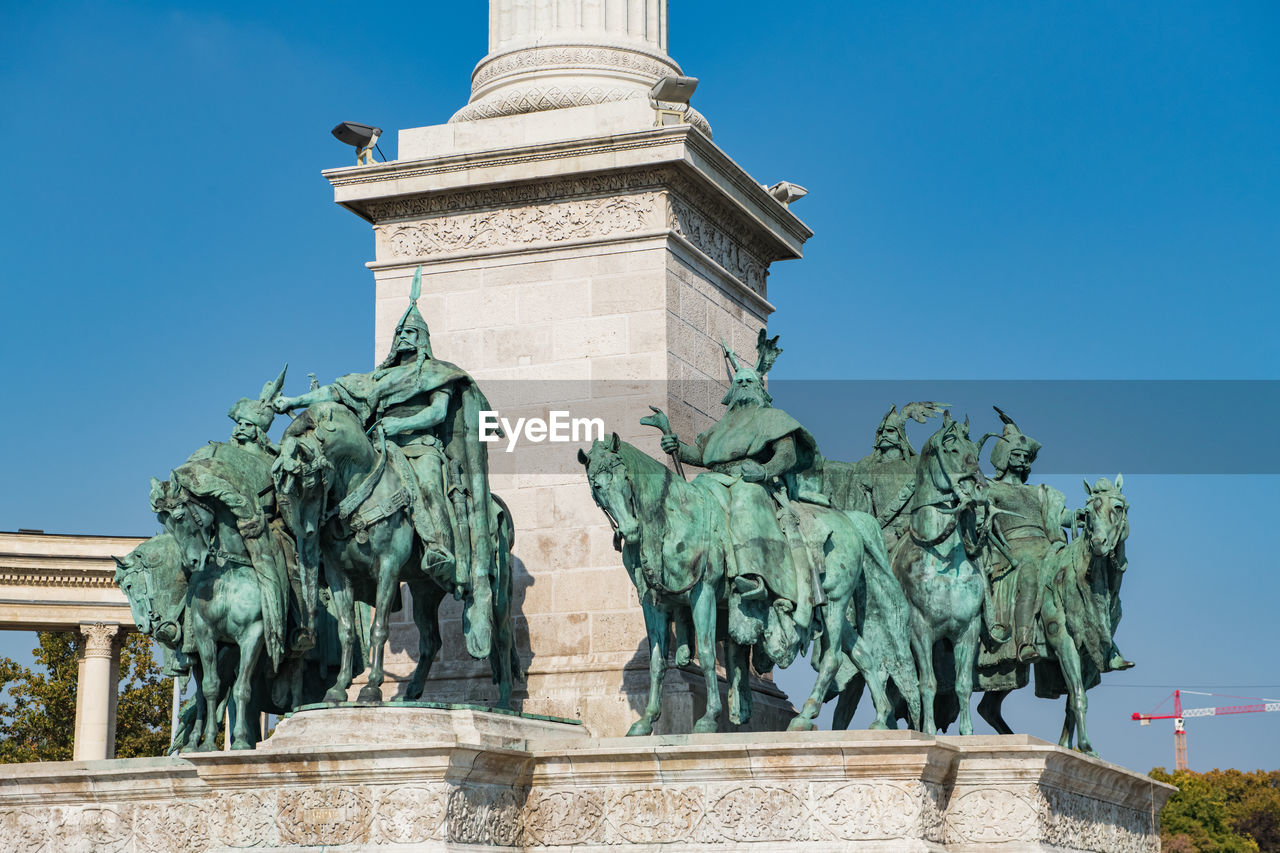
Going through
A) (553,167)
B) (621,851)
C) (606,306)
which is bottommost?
(621,851)

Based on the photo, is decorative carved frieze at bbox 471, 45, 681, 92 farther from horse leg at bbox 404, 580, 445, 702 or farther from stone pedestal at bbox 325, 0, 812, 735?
horse leg at bbox 404, 580, 445, 702

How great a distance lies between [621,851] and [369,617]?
4.54 metres

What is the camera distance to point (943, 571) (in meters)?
21.4

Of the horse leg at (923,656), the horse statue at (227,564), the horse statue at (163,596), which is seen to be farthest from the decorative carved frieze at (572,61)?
the horse leg at (923,656)

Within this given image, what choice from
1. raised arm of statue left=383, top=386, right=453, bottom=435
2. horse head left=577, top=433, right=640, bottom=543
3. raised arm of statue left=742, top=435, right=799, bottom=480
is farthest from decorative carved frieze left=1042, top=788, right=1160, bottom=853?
raised arm of statue left=383, top=386, right=453, bottom=435

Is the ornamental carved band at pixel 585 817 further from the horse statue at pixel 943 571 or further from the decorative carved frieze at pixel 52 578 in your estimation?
the decorative carved frieze at pixel 52 578

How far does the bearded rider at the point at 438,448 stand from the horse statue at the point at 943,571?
4618mm

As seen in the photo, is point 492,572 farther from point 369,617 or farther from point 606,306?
point 606,306

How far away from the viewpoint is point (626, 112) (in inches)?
941

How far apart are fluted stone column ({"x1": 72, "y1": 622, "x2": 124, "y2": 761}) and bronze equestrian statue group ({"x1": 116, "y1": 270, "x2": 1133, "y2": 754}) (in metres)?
17.1

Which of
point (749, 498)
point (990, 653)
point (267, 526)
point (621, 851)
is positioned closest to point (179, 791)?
point (267, 526)

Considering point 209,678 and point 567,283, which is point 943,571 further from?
point 209,678

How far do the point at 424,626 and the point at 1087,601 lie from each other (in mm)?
7251
